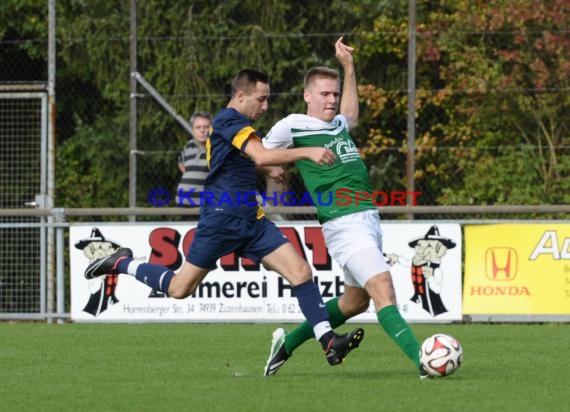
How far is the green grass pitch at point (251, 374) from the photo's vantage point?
25.7 feet

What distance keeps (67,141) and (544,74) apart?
7950 mm

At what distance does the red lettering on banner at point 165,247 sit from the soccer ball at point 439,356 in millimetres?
6816

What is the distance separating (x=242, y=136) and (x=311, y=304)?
1.19 metres

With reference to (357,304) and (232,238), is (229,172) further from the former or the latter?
(357,304)

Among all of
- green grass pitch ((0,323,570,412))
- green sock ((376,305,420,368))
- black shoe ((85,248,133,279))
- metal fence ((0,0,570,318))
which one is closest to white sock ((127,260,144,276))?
black shoe ((85,248,133,279))

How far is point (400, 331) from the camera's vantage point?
8.92 m

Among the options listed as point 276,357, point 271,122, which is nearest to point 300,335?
point 276,357

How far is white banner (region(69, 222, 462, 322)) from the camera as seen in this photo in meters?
15.0

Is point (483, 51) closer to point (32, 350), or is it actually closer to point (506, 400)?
point (32, 350)

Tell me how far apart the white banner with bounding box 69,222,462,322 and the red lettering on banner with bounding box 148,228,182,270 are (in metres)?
0.01

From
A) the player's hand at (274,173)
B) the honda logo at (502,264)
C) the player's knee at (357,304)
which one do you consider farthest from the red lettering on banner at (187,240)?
the player's knee at (357,304)

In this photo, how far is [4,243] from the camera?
53.6ft

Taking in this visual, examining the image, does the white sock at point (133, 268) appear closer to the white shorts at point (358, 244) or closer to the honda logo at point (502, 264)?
the white shorts at point (358, 244)

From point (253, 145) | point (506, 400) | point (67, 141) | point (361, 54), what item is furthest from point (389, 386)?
point (67, 141)
